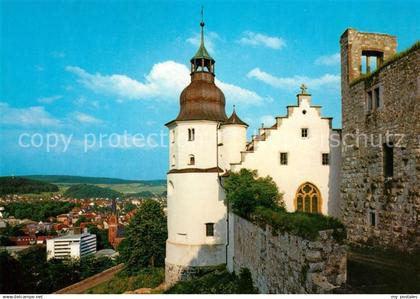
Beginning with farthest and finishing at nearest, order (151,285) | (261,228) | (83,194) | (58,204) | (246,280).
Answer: (83,194)
(58,204)
(151,285)
(246,280)
(261,228)

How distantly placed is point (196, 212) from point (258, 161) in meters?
6.37

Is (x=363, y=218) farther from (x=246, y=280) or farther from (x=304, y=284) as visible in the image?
(x=304, y=284)

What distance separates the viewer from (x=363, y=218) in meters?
17.2

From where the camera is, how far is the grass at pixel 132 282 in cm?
3071

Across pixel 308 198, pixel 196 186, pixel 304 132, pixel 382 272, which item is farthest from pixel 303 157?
pixel 382 272

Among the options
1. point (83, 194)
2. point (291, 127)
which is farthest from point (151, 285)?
point (83, 194)

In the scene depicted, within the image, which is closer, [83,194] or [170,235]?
[170,235]

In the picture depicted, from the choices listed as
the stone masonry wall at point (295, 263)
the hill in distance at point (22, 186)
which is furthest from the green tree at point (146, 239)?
the hill in distance at point (22, 186)

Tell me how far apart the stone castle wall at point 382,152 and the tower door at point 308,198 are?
13.2ft

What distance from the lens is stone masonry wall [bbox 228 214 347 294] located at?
30.6 ft

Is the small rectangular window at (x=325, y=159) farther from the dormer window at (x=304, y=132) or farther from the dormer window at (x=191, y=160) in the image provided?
the dormer window at (x=191, y=160)

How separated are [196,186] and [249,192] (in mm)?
7140

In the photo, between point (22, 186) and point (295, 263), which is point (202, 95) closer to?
point (295, 263)

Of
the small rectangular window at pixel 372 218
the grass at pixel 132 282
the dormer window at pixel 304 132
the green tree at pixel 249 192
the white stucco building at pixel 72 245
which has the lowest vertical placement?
the white stucco building at pixel 72 245
